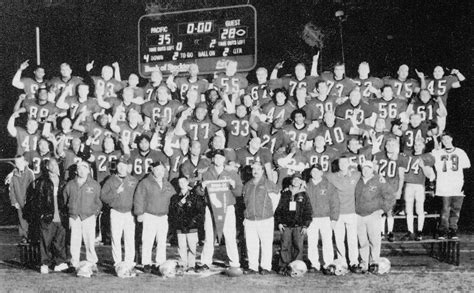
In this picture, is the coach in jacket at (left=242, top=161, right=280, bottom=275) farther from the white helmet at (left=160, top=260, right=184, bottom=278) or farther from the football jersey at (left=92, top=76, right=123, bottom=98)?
the football jersey at (left=92, top=76, right=123, bottom=98)

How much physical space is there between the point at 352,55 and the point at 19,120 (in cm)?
902

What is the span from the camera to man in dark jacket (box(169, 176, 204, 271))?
8602mm

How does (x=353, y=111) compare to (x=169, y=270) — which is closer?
(x=169, y=270)

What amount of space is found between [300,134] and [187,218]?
2826 millimetres

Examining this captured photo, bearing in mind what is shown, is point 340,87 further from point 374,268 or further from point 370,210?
point 374,268

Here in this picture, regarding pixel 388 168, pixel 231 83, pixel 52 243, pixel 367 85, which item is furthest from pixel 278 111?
pixel 52 243

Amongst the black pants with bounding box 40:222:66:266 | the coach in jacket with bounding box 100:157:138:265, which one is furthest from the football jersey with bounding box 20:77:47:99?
the coach in jacket with bounding box 100:157:138:265

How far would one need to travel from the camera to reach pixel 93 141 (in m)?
10.8

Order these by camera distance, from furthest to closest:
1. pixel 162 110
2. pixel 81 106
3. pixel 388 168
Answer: pixel 81 106
pixel 162 110
pixel 388 168

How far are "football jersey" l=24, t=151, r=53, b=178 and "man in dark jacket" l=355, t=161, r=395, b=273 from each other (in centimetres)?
611

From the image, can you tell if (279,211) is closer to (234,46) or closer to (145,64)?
(234,46)

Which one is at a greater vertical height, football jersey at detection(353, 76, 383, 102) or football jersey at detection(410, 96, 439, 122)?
football jersey at detection(353, 76, 383, 102)

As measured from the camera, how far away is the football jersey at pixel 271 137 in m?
A: 10.1

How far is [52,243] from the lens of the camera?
9117 mm
